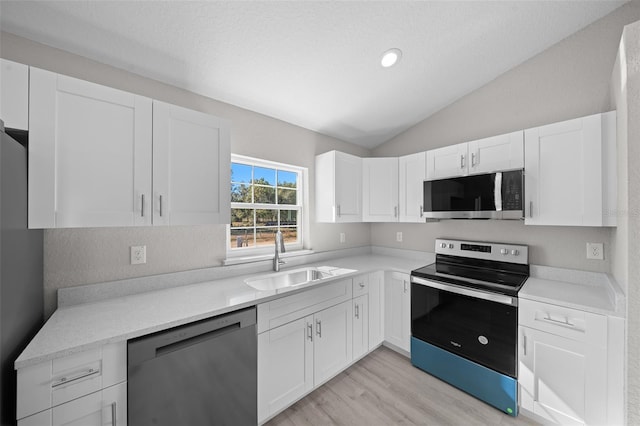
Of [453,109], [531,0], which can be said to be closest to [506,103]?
[453,109]

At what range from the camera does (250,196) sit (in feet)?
7.73

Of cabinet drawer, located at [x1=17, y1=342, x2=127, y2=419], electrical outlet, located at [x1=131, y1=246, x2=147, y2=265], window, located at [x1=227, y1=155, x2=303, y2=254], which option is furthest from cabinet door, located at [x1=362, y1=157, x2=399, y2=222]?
cabinet drawer, located at [x1=17, y1=342, x2=127, y2=419]

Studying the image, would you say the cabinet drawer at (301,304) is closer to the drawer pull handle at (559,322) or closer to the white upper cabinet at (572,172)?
the drawer pull handle at (559,322)

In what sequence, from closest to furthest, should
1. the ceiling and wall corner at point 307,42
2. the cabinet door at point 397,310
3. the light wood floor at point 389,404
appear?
the ceiling and wall corner at point 307,42
the light wood floor at point 389,404
the cabinet door at point 397,310

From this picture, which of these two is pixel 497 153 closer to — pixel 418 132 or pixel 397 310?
pixel 418 132

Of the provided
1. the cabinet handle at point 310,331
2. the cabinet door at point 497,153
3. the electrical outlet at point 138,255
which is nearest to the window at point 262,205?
the electrical outlet at point 138,255

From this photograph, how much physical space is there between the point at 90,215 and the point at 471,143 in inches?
110

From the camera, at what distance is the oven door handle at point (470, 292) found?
1.73 meters

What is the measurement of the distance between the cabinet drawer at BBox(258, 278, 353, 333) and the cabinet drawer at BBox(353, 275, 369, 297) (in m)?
0.06

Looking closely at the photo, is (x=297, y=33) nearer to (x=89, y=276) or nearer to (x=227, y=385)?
(x=89, y=276)

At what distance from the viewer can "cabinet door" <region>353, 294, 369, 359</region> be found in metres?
2.27

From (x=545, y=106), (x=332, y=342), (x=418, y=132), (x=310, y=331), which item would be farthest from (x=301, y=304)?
(x=545, y=106)

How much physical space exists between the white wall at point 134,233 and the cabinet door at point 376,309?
4.79 feet

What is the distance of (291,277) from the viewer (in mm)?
2324
